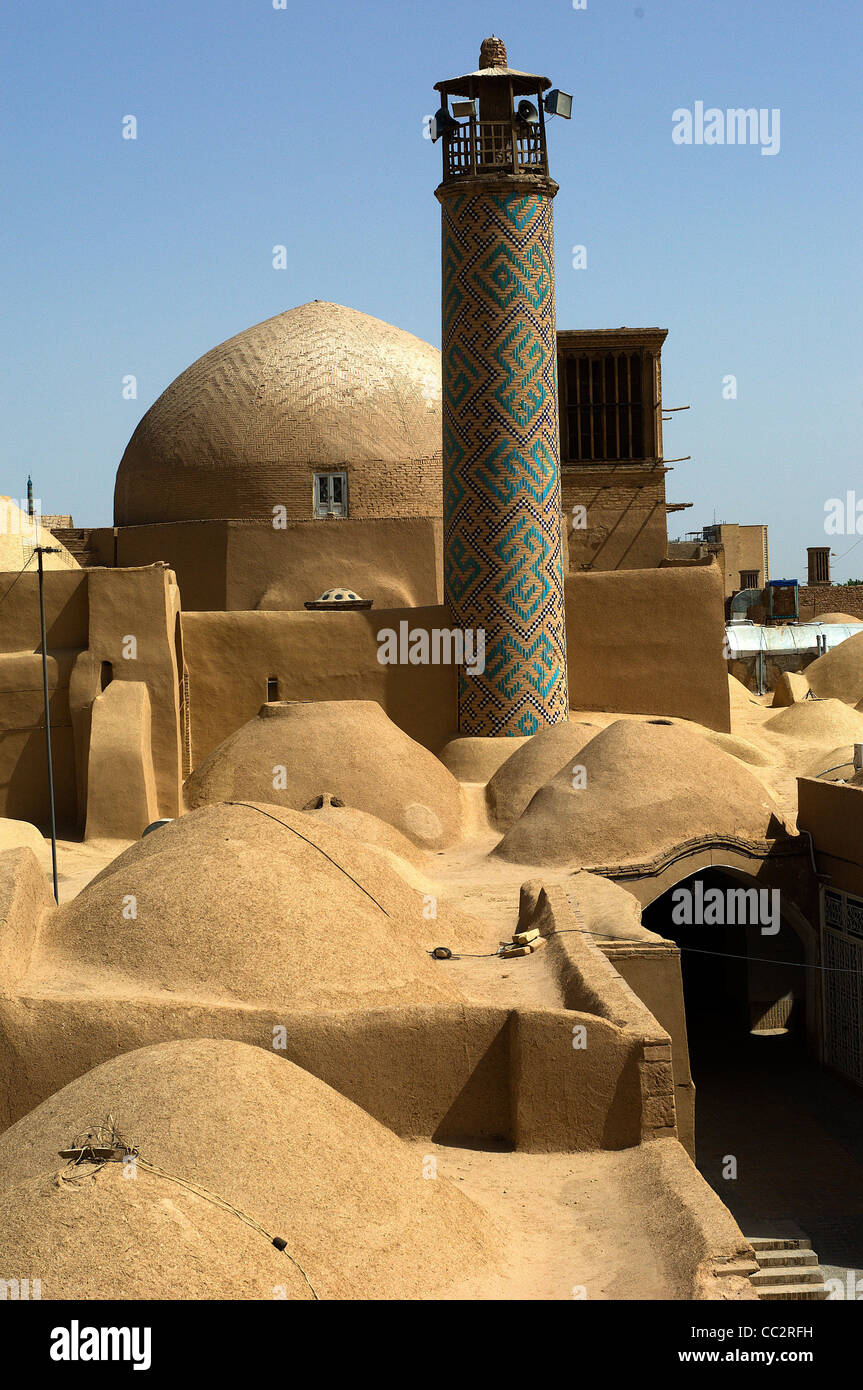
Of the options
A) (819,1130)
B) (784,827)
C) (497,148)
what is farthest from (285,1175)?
(497,148)

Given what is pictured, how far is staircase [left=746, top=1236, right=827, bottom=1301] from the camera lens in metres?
7.24

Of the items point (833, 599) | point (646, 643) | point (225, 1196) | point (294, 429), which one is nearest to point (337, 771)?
point (646, 643)

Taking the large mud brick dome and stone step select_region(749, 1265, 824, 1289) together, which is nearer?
stone step select_region(749, 1265, 824, 1289)

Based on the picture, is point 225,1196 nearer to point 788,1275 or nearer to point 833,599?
point 788,1275

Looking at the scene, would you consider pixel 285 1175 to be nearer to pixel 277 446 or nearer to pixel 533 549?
pixel 533 549

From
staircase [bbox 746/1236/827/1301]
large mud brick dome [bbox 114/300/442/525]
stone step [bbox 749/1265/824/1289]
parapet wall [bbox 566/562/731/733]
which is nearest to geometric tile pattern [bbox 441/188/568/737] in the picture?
parapet wall [bbox 566/562/731/733]

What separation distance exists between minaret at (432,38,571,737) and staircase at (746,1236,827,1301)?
35.9ft

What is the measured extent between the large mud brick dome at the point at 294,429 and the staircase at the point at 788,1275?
638 inches

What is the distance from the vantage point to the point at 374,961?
9.12 meters

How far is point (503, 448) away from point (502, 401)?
1.95ft

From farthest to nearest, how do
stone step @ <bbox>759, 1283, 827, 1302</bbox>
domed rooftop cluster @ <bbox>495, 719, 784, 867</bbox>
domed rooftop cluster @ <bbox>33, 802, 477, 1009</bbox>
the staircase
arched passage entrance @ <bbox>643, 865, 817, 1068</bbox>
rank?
arched passage entrance @ <bbox>643, 865, 817, 1068</bbox> → domed rooftop cluster @ <bbox>495, 719, 784, 867</bbox> → domed rooftop cluster @ <bbox>33, 802, 477, 1009</bbox> → the staircase → stone step @ <bbox>759, 1283, 827, 1302</bbox>

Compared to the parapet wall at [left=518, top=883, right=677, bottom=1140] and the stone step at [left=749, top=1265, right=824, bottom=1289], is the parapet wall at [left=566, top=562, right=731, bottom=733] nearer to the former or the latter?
the parapet wall at [left=518, top=883, right=677, bottom=1140]

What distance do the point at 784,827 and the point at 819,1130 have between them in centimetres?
307

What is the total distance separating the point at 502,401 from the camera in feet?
63.0
